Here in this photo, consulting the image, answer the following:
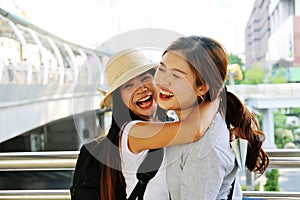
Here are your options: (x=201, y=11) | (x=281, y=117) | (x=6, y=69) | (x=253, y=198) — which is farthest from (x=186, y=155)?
(x=6, y=69)

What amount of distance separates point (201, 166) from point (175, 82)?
126 millimetres

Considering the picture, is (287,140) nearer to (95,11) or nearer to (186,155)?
(95,11)

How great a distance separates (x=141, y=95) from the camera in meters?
0.66

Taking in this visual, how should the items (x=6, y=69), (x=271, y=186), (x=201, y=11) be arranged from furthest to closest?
1. (x=6, y=69)
2. (x=271, y=186)
3. (x=201, y=11)

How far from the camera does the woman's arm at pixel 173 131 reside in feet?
1.97

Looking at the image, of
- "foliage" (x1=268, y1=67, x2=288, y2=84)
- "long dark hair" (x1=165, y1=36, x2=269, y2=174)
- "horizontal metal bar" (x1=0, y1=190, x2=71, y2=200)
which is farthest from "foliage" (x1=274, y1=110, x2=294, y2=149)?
"long dark hair" (x1=165, y1=36, x2=269, y2=174)

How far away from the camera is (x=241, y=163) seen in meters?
0.68

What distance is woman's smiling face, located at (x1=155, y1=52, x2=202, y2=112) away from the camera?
0.59 metres

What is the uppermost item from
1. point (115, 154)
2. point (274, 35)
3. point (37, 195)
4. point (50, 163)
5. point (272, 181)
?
point (274, 35)

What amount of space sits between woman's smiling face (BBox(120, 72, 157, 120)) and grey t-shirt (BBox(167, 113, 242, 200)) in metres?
0.08

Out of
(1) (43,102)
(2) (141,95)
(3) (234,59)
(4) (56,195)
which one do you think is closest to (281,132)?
(3) (234,59)

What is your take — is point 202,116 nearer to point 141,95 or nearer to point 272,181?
point 141,95

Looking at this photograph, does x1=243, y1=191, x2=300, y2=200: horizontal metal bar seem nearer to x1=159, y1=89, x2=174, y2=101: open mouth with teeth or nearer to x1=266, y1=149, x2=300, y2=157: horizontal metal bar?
x1=266, y1=149, x2=300, y2=157: horizontal metal bar

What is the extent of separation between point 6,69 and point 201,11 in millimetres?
3047
